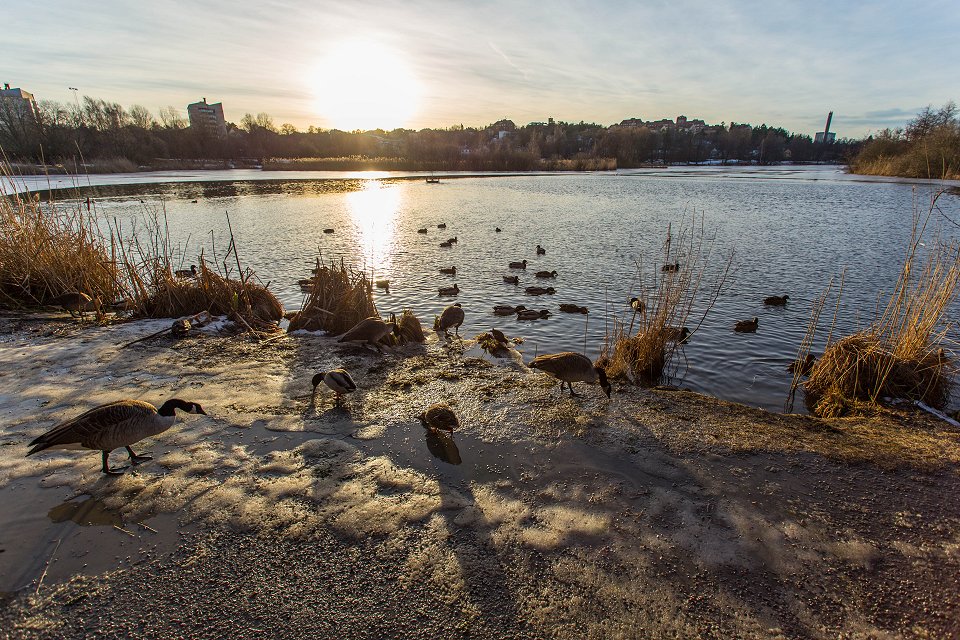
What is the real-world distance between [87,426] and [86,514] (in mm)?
783

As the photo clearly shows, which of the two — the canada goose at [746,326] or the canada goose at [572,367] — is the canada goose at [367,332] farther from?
the canada goose at [746,326]

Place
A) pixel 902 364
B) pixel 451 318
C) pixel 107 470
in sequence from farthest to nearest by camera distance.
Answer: pixel 451 318, pixel 902 364, pixel 107 470

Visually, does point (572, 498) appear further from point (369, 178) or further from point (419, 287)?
point (369, 178)

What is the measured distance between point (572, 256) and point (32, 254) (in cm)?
1663

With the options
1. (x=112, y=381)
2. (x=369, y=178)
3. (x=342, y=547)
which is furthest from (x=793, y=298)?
(x=369, y=178)

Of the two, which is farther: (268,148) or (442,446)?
(268,148)

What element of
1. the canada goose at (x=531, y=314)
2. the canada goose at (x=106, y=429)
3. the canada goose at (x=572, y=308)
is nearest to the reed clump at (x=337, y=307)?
the canada goose at (x=531, y=314)

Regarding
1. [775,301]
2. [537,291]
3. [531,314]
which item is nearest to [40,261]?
[531,314]

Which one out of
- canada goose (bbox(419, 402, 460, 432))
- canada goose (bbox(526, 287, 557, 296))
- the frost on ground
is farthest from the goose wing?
canada goose (bbox(526, 287, 557, 296))

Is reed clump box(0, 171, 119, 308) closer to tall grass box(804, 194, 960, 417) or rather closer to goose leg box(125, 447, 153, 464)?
goose leg box(125, 447, 153, 464)

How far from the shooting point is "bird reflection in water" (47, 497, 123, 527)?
3.70m

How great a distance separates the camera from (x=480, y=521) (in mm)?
3859

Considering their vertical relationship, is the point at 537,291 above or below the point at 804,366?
above

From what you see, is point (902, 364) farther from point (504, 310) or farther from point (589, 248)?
point (589, 248)
